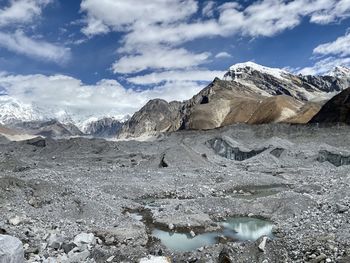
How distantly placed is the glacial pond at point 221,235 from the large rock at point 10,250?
8337 millimetres

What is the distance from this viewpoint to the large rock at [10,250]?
1409 centimetres

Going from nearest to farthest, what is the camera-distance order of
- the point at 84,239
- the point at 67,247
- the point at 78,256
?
the point at 78,256 < the point at 67,247 < the point at 84,239

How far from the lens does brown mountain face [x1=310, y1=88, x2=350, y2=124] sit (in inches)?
4013

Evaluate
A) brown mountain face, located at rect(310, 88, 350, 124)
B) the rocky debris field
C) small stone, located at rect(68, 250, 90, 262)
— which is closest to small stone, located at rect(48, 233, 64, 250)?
the rocky debris field

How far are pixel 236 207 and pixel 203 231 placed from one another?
5.90 metres

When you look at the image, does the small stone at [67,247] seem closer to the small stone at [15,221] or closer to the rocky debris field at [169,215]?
the rocky debris field at [169,215]

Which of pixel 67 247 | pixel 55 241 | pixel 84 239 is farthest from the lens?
pixel 84 239

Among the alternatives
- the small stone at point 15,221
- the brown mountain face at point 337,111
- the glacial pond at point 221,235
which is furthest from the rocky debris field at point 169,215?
the brown mountain face at point 337,111

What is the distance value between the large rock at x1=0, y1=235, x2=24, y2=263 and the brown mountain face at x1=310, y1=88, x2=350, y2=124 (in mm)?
91407

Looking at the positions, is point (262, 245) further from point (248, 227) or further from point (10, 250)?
point (10, 250)

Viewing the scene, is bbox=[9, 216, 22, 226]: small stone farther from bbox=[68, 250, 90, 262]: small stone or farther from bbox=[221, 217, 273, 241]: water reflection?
→ bbox=[221, 217, 273, 241]: water reflection

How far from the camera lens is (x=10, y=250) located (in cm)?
1438

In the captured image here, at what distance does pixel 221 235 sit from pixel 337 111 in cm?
8686

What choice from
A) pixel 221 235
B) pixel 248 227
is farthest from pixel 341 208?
pixel 221 235
